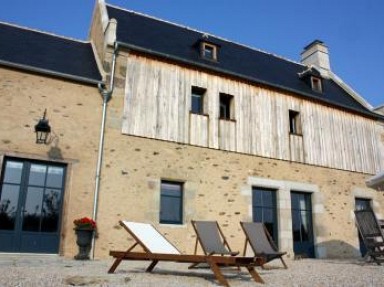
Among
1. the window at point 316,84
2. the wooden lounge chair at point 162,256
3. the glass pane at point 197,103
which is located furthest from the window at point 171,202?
the window at point 316,84

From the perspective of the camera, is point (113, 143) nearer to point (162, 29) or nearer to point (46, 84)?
point (46, 84)

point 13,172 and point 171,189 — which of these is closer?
point 13,172

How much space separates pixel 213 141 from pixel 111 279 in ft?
20.4

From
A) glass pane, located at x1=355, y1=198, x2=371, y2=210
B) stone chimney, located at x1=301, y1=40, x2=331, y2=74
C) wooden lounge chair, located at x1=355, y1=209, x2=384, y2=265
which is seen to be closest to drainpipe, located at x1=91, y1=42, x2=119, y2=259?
wooden lounge chair, located at x1=355, y1=209, x2=384, y2=265

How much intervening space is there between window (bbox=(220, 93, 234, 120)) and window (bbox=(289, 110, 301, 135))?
227 cm

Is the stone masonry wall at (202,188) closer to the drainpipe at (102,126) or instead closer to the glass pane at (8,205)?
the drainpipe at (102,126)

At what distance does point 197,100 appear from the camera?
1091 cm

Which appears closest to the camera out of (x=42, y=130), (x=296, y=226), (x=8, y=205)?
(x=8, y=205)

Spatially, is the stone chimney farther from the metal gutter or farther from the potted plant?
the potted plant

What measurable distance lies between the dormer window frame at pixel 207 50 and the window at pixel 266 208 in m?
4.30

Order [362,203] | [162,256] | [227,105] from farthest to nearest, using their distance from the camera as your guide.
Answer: [362,203] < [227,105] < [162,256]

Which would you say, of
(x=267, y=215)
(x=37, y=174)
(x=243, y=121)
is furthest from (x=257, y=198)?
(x=37, y=174)

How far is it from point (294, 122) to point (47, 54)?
771 centimetres

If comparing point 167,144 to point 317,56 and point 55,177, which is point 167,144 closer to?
point 55,177
